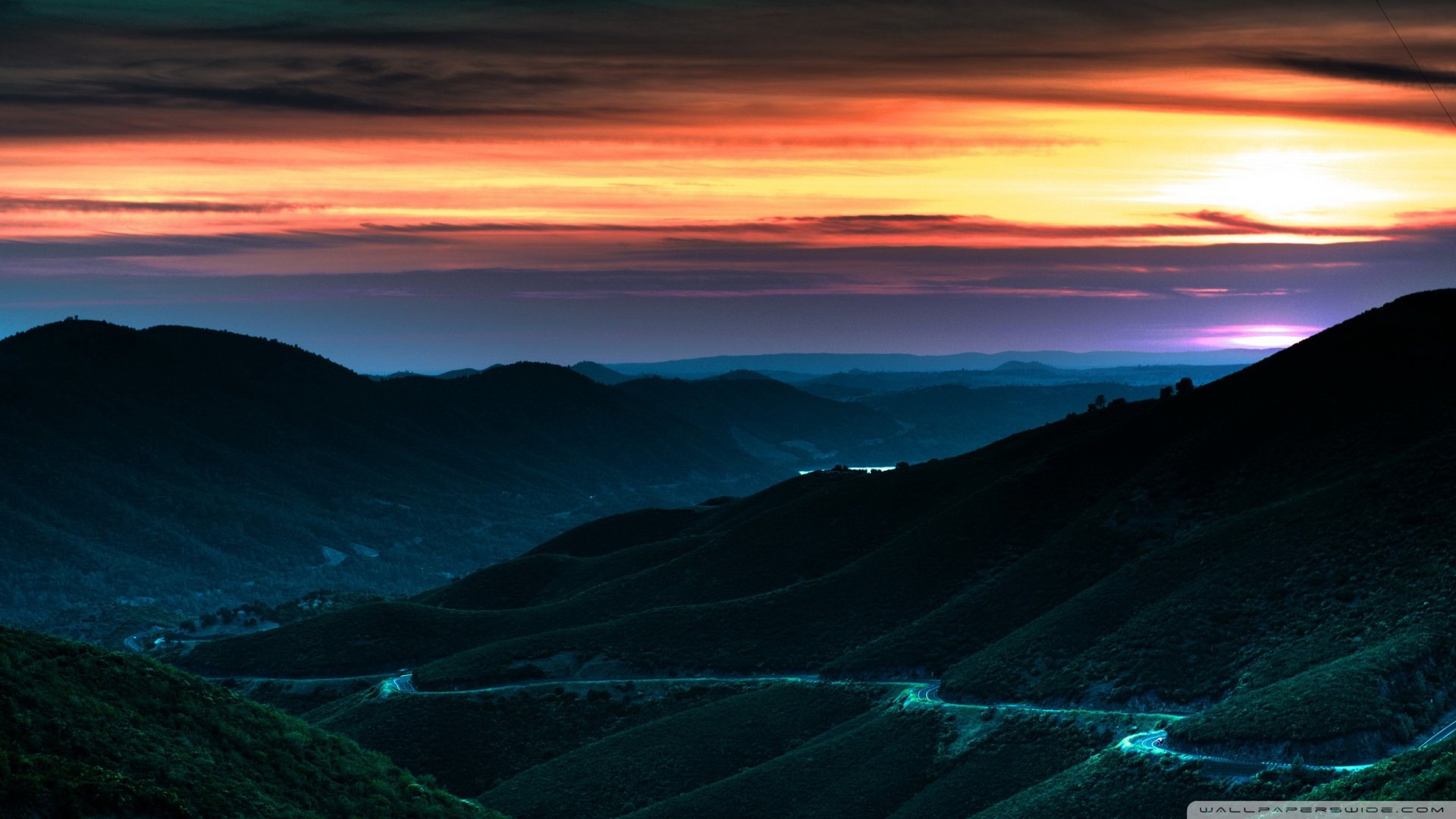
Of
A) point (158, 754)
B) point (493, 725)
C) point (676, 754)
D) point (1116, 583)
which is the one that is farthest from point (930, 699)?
point (158, 754)

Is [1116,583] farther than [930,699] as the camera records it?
Yes

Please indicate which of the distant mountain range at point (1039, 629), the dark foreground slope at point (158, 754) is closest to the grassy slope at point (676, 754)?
the distant mountain range at point (1039, 629)

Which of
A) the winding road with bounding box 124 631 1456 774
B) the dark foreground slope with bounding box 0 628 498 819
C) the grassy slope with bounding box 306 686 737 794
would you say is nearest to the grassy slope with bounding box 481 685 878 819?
the winding road with bounding box 124 631 1456 774

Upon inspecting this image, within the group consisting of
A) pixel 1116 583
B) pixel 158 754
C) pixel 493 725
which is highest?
pixel 1116 583

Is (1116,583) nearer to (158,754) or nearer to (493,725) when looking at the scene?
(493,725)

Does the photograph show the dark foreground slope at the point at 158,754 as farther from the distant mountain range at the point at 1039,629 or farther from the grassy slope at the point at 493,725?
the grassy slope at the point at 493,725

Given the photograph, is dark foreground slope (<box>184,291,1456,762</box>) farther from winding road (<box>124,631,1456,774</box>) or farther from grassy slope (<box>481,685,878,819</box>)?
grassy slope (<box>481,685,878,819</box>)
